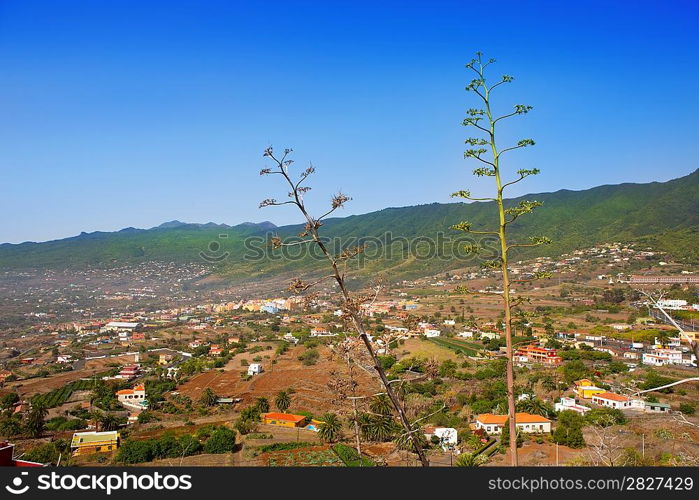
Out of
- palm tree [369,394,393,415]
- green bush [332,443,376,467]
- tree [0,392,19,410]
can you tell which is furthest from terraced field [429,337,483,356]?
tree [0,392,19,410]

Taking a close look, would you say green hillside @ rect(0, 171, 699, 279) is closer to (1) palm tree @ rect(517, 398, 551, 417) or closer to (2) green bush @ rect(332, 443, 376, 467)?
(1) palm tree @ rect(517, 398, 551, 417)

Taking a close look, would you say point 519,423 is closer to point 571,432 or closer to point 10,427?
point 571,432

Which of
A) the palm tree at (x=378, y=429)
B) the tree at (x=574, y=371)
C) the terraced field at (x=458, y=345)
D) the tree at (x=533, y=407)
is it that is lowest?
the terraced field at (x=458, y=345)

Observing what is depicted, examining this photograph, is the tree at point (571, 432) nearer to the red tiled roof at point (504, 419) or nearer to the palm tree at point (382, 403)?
the red tiled roof at point (504, 419)

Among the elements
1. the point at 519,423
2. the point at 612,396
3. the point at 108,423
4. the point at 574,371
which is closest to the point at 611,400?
the point at 612,396

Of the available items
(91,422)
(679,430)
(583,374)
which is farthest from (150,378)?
(679,430)

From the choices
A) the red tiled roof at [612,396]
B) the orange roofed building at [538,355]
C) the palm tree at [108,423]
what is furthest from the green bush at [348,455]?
the orange roofed building at [538,355]
